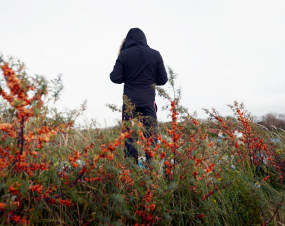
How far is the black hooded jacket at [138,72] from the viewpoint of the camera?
396 centimetres

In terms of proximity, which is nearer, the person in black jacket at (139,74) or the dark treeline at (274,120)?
the person in black jacket at (139,74)

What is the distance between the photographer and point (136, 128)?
1587mm

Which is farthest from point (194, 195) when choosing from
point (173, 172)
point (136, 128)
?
point (136, 128)

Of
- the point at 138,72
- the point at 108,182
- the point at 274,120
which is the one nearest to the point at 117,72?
the point at 138,72

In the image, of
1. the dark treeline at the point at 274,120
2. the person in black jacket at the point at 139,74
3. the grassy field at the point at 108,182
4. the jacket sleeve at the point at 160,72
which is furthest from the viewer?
the dark treeline at the point at 274,120

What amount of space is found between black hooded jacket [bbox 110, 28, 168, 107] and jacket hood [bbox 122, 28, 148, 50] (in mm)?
108

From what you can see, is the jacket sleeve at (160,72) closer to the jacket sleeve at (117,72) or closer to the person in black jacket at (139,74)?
the person in black jacket at (139,74)

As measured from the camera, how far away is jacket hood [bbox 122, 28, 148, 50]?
4242 millimetres

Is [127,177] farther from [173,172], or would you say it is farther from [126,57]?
[126,57]

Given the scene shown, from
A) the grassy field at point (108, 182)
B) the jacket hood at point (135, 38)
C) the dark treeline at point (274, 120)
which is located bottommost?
the grassy field at point (108, 182)

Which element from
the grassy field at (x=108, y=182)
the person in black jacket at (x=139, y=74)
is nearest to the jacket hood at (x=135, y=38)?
the person in black jacket at (x=139, y=74)

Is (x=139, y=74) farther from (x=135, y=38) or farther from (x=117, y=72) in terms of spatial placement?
(x=135, y=38)

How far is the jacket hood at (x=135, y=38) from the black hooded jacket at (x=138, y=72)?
0.11 m

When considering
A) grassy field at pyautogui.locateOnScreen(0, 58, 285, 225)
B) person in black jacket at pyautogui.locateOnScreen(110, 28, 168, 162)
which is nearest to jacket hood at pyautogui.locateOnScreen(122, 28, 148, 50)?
person in black jacket at pyautogui.locateOnScreen(110, 28, 168, 162)
